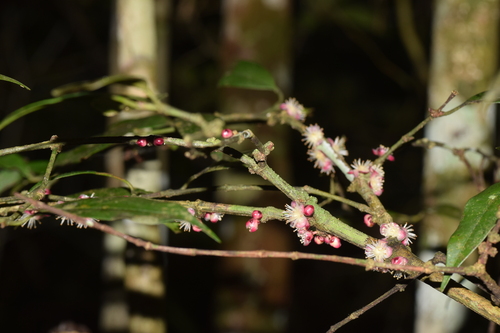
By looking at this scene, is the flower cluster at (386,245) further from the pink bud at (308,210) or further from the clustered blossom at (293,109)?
the clustered blossom at (293,109)

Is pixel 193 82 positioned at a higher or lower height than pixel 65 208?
higher

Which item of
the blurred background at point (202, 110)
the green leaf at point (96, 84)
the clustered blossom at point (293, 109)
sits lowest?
the clustered blossom at point (293, 109)

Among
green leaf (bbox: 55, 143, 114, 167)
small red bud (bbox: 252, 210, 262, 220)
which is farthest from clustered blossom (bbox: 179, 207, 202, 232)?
green leaf (bbox: 55, 143, 114, 167)

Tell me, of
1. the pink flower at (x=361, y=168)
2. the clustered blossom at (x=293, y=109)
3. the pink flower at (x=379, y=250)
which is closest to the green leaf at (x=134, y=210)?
the pink flower at (x=379, y=250)

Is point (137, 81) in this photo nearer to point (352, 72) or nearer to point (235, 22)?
point (235, 22)

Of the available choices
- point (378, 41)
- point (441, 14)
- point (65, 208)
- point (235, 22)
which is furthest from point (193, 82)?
point (65, 208)

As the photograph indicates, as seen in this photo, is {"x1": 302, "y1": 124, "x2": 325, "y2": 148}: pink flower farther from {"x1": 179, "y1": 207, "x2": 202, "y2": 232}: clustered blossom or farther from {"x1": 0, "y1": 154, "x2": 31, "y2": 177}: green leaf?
{"x1": 0, "y1": 154, "x2": 31, "y2": 177}: green leaf
